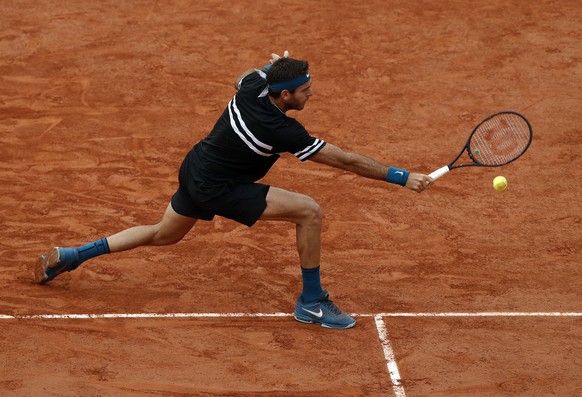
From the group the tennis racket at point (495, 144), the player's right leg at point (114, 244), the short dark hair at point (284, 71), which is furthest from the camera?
the tennis racket at point (495, 144)

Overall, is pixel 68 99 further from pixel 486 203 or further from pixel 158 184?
pixel 486 203

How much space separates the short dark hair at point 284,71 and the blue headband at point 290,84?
0.02 metres

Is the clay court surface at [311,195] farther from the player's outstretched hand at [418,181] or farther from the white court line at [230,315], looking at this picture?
the player's outstretched hand at [418,181]

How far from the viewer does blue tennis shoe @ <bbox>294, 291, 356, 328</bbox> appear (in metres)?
8.38

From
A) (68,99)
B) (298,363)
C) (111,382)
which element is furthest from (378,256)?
(68,99)

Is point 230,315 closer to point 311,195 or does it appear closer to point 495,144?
point 311,195

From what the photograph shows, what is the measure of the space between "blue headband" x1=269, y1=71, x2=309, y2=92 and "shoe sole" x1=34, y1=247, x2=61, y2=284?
7.42 feet

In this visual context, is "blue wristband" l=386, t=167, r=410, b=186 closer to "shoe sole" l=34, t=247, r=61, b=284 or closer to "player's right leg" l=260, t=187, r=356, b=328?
"player's right leg" l=260, t=187, r=356, b=328

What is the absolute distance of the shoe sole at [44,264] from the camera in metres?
8.59

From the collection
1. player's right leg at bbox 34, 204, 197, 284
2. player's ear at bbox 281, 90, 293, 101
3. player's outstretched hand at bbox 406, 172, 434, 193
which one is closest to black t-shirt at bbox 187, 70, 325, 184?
player's ear at bbox 281, 90, 293, 101

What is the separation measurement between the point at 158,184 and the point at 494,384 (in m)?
4.30

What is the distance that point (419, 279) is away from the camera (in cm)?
917

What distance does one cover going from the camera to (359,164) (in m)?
7.98

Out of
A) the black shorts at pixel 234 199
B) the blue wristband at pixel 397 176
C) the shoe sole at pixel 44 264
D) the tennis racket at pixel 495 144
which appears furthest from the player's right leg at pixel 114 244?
the tennis racket at pixel 495 144
